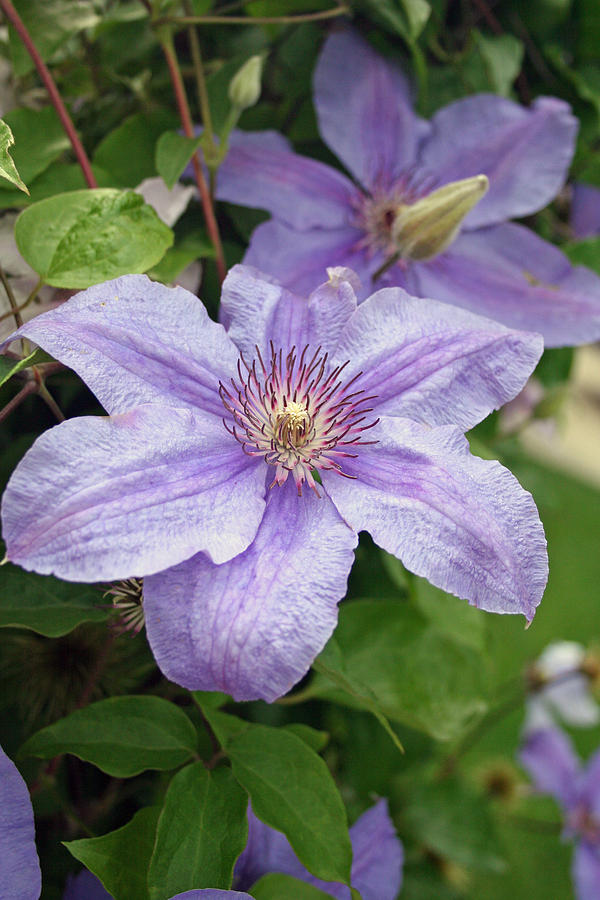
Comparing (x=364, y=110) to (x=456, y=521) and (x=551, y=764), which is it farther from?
(x=551, y=764)

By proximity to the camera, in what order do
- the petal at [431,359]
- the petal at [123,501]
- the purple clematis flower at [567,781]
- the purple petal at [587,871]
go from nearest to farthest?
the petal at [123,501] < the petal at [431,359] < the purple petal at [587,871] < the purple clematis flower at [567,781]

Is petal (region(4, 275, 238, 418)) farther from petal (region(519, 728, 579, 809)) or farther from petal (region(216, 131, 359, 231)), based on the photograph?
petal (region(519, 728, 579, 809))

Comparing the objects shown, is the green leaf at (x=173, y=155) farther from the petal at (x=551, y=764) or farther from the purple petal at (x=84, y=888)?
the petal at (x=551, y=764)

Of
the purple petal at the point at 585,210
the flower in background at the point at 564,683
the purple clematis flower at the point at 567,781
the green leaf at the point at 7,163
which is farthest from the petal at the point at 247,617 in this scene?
the purple clematis flower at the point at 567,781

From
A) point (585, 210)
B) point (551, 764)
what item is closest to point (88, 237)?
point (585, 210)

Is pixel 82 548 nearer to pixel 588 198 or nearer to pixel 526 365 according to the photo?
pixel 526 365

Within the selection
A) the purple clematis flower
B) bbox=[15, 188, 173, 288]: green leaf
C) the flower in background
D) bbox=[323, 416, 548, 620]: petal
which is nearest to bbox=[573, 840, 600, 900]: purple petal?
the purple clematis flower

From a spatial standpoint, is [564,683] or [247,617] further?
[564,683]
